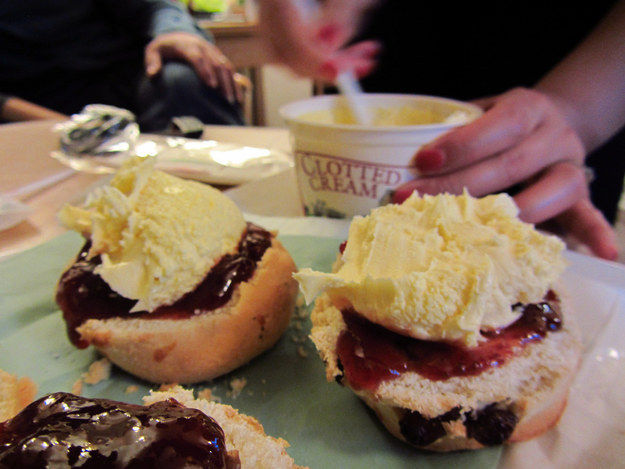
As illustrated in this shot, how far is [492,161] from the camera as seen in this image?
1470 mm

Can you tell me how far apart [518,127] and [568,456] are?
1021 mm

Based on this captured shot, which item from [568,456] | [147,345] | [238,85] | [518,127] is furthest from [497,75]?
[238,85]

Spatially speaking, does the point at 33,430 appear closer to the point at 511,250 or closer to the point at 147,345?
the point at 147,345

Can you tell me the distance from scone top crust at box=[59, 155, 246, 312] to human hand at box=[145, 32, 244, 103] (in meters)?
2.62

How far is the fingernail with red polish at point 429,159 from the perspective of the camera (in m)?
1.29

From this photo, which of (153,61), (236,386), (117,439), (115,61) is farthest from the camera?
(115,61)

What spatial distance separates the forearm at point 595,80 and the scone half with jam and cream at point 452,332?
0.92 meters

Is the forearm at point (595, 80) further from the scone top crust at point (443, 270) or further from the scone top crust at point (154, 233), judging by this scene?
the scone top crust at point (154, 233)

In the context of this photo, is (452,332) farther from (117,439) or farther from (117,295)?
(117,295)

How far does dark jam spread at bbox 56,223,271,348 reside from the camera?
1079 mm

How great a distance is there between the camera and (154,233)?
1.06 meters

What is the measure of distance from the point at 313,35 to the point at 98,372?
1293 millimetres

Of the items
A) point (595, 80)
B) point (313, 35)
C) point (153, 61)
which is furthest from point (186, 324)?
point (153, 61)

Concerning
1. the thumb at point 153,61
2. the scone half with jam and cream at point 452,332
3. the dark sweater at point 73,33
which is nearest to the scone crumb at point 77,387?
the scone half with jam and cream at point 452,332
